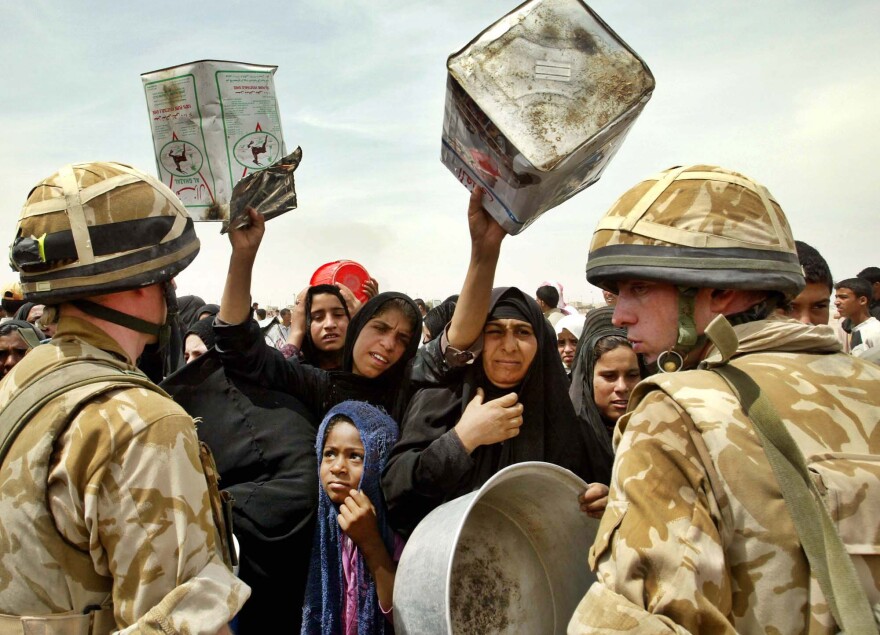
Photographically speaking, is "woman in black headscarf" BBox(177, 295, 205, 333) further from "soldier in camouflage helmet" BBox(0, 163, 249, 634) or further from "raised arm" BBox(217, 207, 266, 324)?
"soldier in camouflage helmet" BBox(0, 163, 249, 634)

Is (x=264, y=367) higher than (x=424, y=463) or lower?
higher

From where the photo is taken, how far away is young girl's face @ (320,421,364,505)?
2986 mm

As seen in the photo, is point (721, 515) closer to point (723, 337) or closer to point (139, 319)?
point (723, 337)

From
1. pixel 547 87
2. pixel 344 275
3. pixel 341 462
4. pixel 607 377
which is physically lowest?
pixel 341 462

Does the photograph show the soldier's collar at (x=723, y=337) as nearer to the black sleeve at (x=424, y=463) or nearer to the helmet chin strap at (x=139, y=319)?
the black sleeve at (x=424, y=463)

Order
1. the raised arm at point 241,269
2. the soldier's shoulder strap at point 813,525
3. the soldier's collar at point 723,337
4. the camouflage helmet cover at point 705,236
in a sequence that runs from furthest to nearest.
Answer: the raised arm at point 241,269 < the camouflage helmet cover at point 705,236 < the soldier's collar at point 723,337 < the soldier's shoulder strap at point 813,525

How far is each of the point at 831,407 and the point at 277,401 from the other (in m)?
2.43

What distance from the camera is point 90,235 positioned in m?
1.89

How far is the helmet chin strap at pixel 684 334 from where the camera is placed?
1.85 meters

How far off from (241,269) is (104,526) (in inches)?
68.0

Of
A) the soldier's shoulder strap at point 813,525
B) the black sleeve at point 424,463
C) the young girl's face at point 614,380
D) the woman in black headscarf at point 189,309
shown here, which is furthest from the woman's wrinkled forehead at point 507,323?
the woman in black headscarf at point 189,309

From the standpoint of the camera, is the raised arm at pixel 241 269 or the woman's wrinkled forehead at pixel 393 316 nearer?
the raised arm at pixel 241 269

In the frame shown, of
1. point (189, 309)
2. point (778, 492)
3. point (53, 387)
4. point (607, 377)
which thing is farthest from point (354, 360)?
point (189, 309)

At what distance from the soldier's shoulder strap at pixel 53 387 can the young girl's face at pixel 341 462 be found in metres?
1.28
